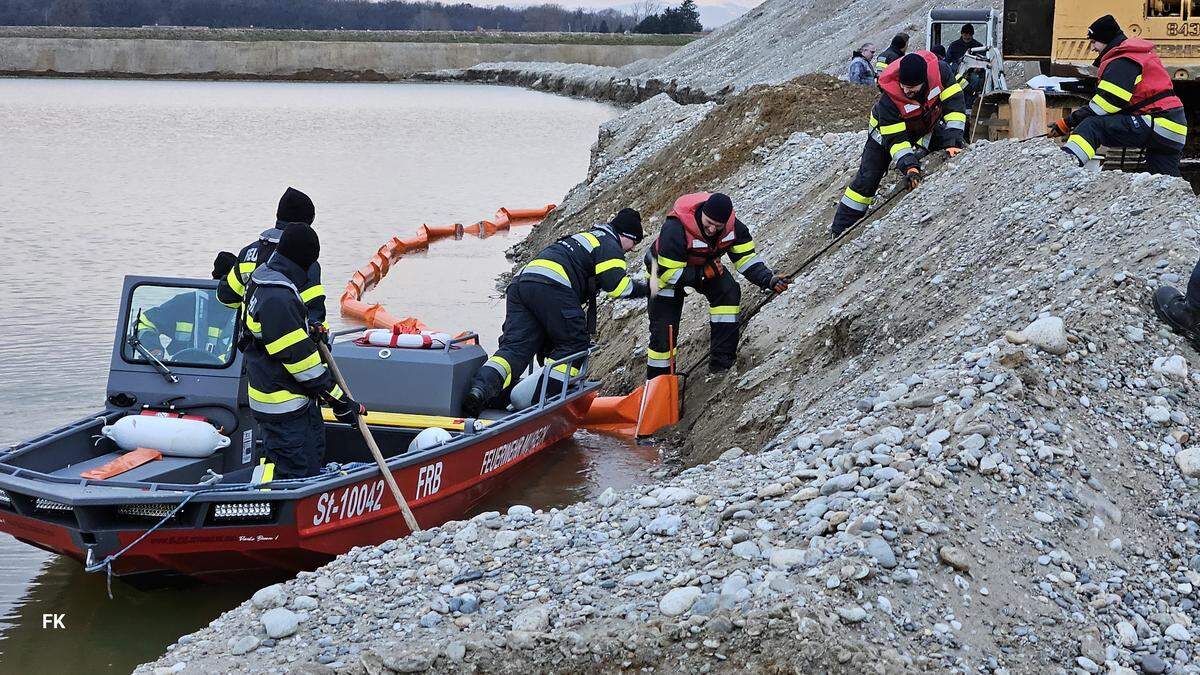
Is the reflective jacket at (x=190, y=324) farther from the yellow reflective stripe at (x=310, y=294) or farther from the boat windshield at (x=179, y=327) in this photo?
the yellow reflective stripe at (x=310, y=294)

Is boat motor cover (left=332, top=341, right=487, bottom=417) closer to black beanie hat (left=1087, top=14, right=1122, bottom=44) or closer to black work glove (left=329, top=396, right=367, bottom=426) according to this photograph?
black work glove (left=329, top=396, right=367, bottom=426)

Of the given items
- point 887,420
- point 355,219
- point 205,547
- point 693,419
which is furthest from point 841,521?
point 355,219

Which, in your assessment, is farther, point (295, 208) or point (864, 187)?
point (864, 187)

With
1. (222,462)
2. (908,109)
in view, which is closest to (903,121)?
(908,109)

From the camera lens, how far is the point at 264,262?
8148 millimetres

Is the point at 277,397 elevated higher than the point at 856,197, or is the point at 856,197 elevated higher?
the point at 856,197

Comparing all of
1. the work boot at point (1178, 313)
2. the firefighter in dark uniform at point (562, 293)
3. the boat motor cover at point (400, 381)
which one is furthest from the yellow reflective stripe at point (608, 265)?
the work boot at point (1178, 313)

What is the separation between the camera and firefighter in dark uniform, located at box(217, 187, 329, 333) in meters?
8.01

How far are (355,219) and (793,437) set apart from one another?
1796cm

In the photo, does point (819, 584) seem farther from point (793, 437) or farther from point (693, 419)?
point (693, 419)

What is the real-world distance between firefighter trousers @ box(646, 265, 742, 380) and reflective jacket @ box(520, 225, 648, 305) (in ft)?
1.25

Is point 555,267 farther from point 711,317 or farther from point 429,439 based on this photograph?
point 429,439

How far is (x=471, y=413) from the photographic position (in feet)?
31.0

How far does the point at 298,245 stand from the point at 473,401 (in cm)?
223
